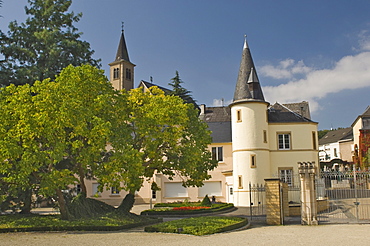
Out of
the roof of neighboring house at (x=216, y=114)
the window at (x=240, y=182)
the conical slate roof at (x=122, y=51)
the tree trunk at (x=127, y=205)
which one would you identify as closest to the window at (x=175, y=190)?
the window at (x=240, y=182)

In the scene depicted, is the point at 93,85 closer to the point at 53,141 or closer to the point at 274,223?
the point at 53,141

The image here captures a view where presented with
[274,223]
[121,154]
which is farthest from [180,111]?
[274,223]

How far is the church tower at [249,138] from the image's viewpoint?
1283 inches

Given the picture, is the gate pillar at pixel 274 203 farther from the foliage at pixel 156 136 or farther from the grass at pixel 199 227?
the foliage at pixel 156 136

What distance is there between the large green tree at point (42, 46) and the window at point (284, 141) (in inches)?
669

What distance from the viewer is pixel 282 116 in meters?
35.1

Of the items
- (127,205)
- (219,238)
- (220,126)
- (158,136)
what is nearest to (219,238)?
(219,238)

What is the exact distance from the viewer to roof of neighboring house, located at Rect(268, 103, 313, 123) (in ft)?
114

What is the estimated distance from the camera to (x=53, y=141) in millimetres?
16938

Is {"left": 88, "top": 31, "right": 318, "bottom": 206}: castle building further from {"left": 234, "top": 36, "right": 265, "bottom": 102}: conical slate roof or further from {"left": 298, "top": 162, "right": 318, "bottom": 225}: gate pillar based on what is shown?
{"left": 298, "top": 162, "right": 318, "bottom": 225}: gate pillar

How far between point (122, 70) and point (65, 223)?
56894 mm

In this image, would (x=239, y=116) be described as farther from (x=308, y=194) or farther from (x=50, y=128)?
(x=50, y=128)

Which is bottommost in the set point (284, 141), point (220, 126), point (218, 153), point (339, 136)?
point (218, 153)

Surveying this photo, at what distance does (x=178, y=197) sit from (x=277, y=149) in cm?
1074
